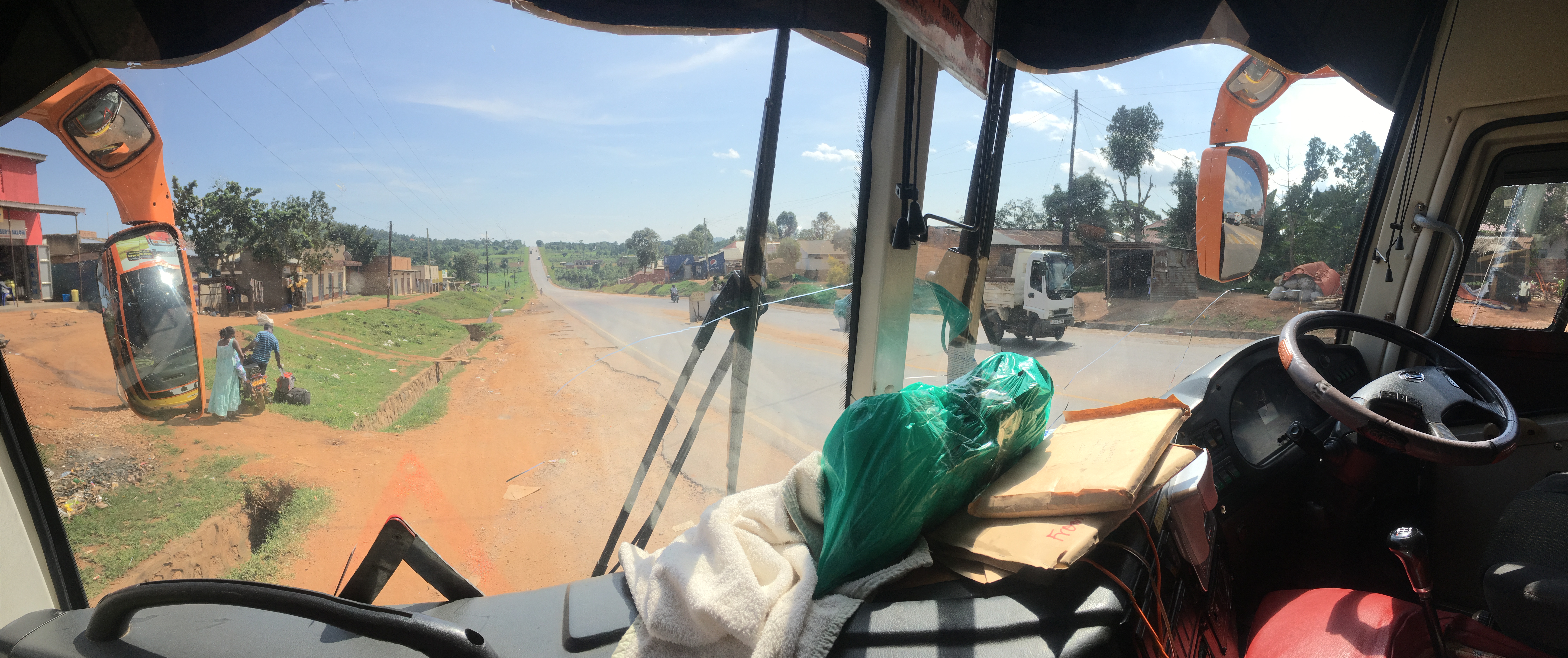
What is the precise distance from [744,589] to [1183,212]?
2671 mm

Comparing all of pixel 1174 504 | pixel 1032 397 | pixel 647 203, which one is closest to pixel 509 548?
pixel 647 203

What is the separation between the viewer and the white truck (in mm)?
2703

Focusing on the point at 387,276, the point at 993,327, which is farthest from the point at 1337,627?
the point at 387,276

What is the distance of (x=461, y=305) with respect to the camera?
5.46 feet

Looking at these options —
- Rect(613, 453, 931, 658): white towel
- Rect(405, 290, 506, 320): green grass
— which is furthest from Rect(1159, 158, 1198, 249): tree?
Rect(405, 290, 506, 320): green grass

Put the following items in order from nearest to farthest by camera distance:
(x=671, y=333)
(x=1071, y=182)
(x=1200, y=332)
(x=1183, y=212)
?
(x=671, y=333) < (x=1071, y=182) < (x=1183, y=212) < (x=1200, y=332)

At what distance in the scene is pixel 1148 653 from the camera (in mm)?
1265

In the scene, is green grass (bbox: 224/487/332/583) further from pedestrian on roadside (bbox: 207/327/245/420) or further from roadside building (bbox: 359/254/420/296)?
roadside building (bbox: 359/254/420/296)

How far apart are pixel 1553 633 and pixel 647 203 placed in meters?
2.28

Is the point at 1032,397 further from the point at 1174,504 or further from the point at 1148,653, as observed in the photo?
the point at 1148,653

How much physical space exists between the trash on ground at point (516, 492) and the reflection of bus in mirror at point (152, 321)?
25.8 inches

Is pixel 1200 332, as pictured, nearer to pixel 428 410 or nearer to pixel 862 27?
pixel 862 27

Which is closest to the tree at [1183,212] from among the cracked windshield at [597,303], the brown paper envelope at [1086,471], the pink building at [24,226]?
the cracked windshield at [597,303]

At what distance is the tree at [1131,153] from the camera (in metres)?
2.67
